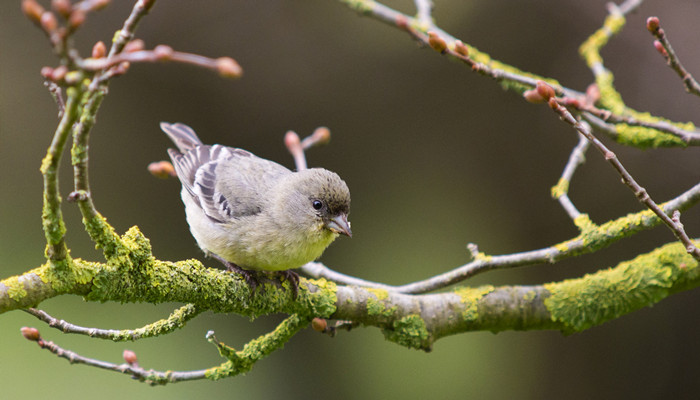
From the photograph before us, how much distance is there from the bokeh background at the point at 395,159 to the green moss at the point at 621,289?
2.42 meters

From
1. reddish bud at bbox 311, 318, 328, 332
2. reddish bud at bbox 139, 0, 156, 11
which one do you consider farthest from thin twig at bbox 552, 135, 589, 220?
reddish bud at bbox 139, 0, 156, 11

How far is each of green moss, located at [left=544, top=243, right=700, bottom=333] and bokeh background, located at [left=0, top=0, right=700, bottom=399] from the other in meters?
2.42

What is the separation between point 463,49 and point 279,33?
3.79 meters

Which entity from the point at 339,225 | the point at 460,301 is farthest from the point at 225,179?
the point at 460,301

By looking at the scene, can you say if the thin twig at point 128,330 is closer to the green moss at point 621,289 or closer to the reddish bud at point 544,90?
the reddish bud at point 544,90

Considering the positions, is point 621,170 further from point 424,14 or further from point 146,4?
point 424,14

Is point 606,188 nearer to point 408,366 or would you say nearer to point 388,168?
point 388,168

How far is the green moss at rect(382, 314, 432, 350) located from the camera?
3.62 m

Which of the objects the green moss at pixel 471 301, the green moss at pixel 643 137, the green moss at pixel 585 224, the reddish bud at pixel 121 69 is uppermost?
the green moss at pixel 643 137

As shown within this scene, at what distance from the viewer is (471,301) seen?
12.5ft

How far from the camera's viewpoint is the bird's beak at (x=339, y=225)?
12.5 ft

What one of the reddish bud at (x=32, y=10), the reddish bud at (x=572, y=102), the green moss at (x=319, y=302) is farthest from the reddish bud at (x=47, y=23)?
the reddish bud at (x=572, y=102)

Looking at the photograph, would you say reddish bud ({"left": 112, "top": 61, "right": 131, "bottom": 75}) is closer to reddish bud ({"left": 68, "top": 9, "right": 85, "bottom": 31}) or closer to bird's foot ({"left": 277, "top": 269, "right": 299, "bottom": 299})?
reddish bud ({"left": 68, "top": 9, "right": 85, "bottom": 31})

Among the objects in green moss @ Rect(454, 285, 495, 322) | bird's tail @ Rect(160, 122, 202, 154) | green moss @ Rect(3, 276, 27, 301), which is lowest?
green moss @ Rect(3, 276, 27, 301)
